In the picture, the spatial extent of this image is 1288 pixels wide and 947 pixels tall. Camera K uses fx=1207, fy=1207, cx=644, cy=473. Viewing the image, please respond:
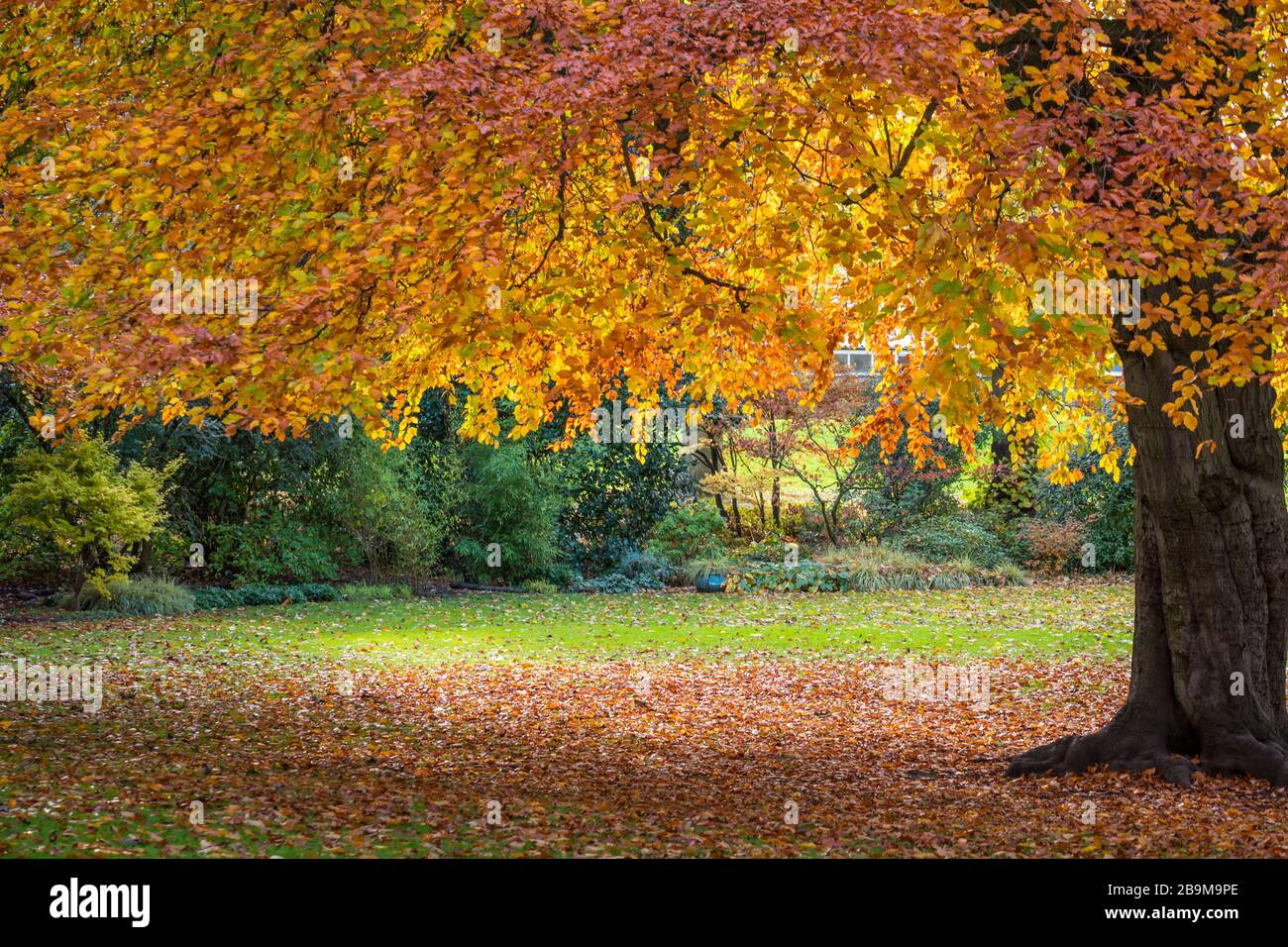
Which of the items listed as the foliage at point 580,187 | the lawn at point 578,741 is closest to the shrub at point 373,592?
the lawn at point 578,741

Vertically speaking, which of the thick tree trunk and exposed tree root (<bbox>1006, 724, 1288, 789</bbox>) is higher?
the thick tree trunk

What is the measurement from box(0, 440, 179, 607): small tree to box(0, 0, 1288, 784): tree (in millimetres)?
6789

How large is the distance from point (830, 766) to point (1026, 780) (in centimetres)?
131

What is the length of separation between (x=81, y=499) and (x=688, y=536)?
9912 mm

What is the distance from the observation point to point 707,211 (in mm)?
6402

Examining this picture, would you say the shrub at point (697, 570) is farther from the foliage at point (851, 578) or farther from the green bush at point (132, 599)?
the green bush at point (132, 599)

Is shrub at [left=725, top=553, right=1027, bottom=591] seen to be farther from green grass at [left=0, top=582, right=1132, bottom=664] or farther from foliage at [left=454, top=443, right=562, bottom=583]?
foliage at [left=454, top=443, right=562, bottom=583]

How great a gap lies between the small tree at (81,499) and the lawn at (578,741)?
109 centimetres

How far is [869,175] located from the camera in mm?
5840

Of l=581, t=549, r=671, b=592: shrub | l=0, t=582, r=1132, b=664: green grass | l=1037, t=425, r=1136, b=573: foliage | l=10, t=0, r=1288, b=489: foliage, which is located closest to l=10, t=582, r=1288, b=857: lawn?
l=0, t=582, r=1132, b=664: green grass

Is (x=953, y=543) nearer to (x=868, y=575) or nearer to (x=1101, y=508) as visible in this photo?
(x=868, y=575)

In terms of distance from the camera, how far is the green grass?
13.4 meters
